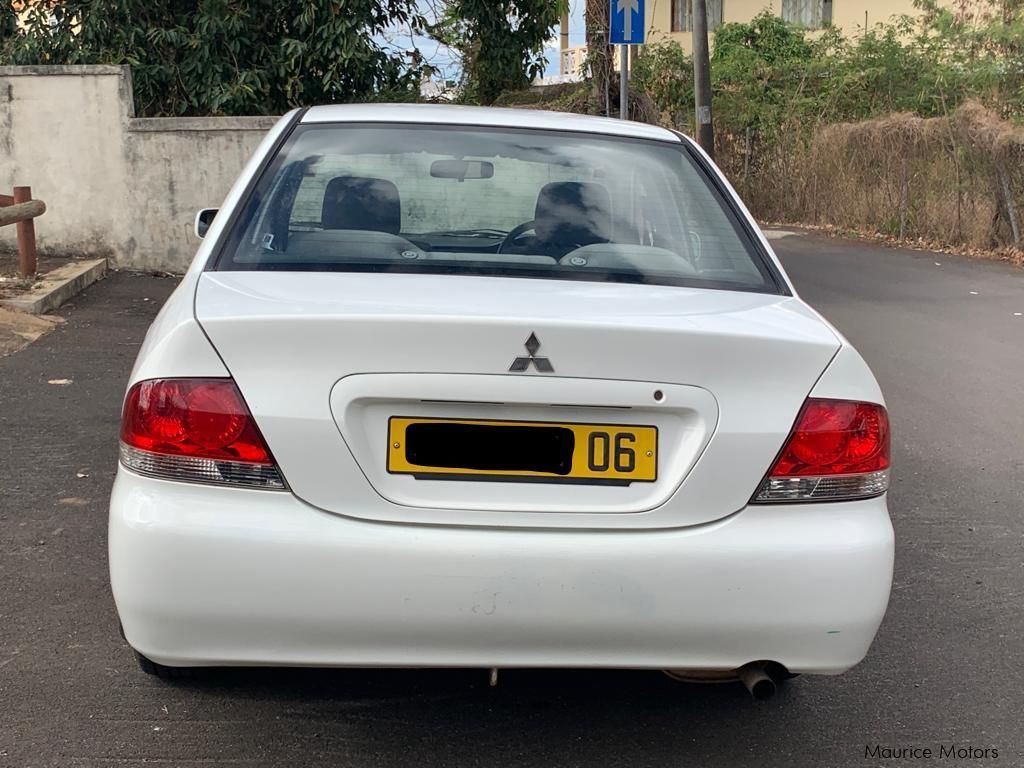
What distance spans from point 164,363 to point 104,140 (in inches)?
368

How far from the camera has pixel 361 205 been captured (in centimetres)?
322

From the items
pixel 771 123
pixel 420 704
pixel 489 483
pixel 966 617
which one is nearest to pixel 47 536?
pixel 420 704

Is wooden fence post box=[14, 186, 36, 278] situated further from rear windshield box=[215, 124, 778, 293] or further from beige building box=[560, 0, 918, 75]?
beige building box=[560, 0, 918, 75]

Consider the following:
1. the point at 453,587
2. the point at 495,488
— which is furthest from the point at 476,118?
the point at 453,587

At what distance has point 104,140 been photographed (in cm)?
1081

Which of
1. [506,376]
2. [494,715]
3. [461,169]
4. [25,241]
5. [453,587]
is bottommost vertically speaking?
[494,715]

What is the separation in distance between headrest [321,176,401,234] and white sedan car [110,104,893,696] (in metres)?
0.66

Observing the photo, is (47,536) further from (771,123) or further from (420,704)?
(771,123)

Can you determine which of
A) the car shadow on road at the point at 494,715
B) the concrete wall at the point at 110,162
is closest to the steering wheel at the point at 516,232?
the car shadow on road at the point at 494,715

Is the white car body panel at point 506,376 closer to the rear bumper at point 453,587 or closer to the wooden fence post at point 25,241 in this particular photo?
the rear bumper at point 453,587

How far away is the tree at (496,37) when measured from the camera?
1430cm

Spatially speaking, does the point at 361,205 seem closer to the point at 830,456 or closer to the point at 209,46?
the point at 830,456

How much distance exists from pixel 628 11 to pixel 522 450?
8.52 m

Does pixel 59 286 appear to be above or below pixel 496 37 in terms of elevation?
below
